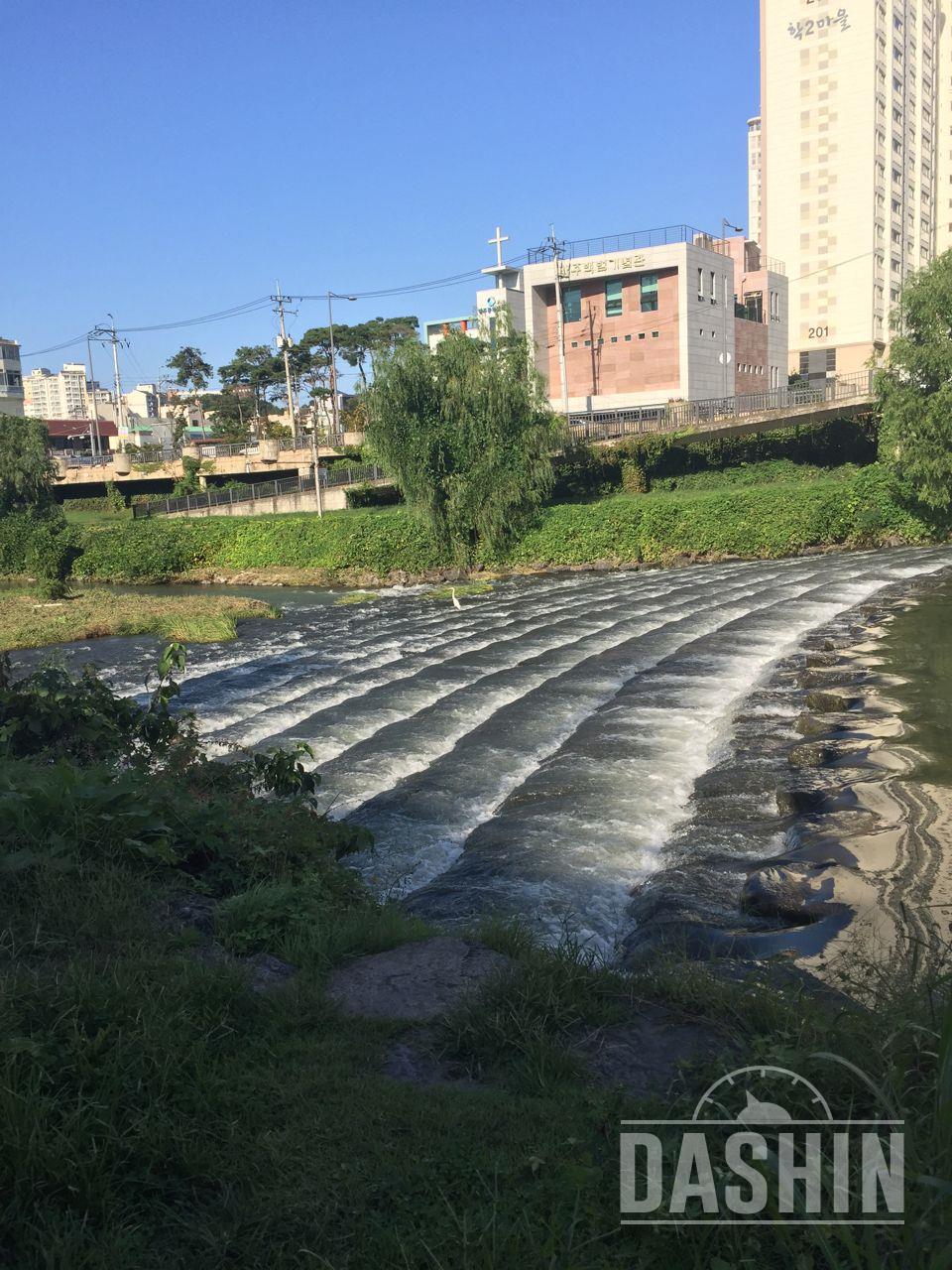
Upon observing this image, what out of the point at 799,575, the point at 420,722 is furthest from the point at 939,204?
the point at 420,722

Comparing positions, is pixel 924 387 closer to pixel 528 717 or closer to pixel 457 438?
pixel 457 438

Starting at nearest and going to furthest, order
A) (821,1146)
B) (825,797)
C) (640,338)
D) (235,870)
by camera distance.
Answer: (821,1146), (235,870), (825,797), (640,338)

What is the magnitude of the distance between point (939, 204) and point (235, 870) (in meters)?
112

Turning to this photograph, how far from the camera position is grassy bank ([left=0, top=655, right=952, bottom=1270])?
307 cm

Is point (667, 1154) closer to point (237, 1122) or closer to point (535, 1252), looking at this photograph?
point (535, 1252)

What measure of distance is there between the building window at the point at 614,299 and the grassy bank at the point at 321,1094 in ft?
217

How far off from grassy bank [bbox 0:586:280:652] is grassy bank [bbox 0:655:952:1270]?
2332 centimetres

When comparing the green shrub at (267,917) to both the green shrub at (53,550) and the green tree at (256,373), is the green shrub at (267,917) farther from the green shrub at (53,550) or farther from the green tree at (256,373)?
the green tree at (256,373)

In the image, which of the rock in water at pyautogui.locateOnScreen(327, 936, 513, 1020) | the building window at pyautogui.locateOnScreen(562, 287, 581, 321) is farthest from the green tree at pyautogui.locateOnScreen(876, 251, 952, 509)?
the building window at pyautogui.locateOnScreen(562, 287, 581, 321)

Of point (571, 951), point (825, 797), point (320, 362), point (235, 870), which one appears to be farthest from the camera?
point (320, 362)

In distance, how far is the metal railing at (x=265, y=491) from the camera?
2352 inches

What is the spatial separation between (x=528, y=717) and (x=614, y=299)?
5840cm

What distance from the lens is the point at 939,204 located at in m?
97.4

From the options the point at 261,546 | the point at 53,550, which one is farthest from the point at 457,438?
the point at 53,550
